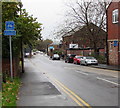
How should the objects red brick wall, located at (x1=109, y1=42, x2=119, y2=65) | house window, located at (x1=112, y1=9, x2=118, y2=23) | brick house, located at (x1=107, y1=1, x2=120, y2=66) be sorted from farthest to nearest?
red brick wall, located at (x1=109, y1=42, x2=119, y2=65), house window, located at (x1=112, y1=9, x2=118, y2=23), brick house, located at (x1=107, y1=1, x2=120, y2=66)

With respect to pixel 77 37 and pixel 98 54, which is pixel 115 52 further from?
pixel 77 37

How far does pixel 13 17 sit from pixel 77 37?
27.3 meters

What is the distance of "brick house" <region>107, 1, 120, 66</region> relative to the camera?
26.1 meters

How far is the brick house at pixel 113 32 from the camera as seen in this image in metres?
26.1

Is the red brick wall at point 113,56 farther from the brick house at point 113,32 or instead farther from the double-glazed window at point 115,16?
the double-glazed window at point 115,16

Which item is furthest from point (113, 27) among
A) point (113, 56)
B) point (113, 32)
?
point (113, 56)

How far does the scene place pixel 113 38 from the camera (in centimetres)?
2717

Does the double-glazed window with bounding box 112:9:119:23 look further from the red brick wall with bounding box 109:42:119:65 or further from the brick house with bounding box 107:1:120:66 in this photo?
the red brick wall with bounding box 109:42:119:65

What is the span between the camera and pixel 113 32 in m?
27.2

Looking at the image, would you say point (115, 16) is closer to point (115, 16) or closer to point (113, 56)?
point (115, 16)

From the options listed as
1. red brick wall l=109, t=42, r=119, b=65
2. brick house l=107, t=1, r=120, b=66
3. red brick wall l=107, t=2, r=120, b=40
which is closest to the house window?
brick house l=107, t=1, r=120, b=66

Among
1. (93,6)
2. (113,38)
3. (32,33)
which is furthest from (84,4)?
(32,33)

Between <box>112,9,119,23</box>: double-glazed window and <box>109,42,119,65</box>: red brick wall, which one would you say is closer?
<box>112,9,119,23</box>: double-glazed window

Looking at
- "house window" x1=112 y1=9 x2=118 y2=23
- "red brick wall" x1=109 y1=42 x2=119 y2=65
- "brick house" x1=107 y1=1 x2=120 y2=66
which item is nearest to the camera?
"brick house" x1=107 y1=1 x2=120 y2=66
